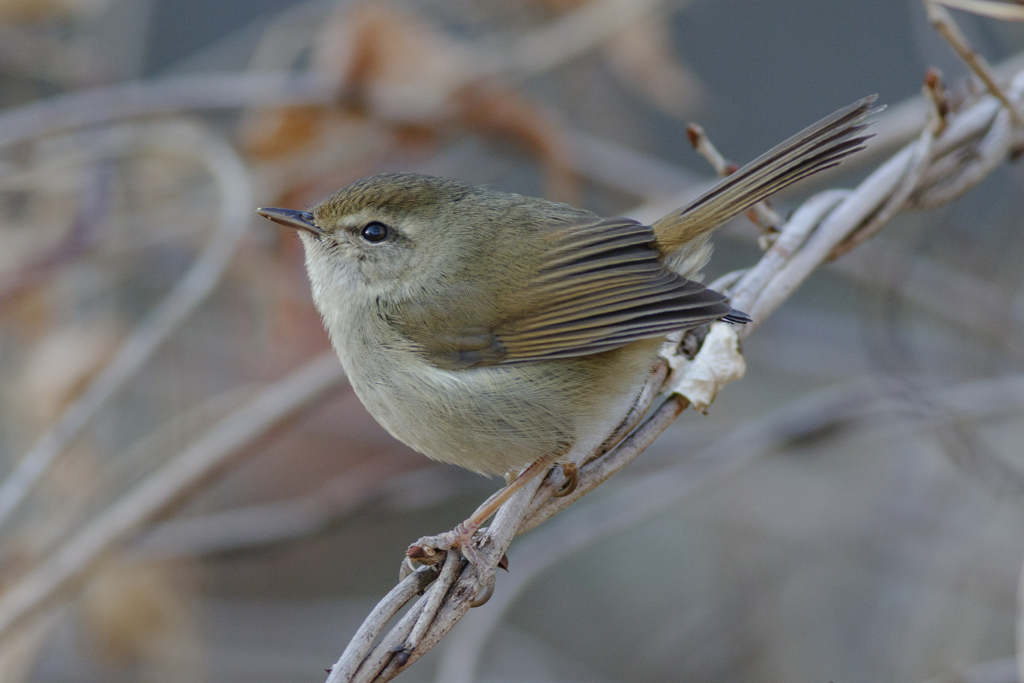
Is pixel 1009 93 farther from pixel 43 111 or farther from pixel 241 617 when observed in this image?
pixel 241 617

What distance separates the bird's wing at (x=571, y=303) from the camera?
230 cm

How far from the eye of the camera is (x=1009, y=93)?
220 cm

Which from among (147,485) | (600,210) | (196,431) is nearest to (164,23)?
(600,210)

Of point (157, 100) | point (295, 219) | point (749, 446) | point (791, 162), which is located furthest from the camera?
point (157, 100)

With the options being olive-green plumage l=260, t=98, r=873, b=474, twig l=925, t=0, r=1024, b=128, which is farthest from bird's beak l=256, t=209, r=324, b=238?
twig l=925, t=0, r=1024, b=128

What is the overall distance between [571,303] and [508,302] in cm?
17

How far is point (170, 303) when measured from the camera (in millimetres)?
3619

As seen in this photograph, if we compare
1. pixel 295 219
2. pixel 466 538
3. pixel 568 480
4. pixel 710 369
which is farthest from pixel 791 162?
pixel 295 219

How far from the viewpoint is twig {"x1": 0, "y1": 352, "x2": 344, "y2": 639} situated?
2.81 meters

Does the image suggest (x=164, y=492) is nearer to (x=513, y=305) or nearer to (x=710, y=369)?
(x=513, y=305)

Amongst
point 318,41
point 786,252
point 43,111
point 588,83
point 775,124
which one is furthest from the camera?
point 775,124

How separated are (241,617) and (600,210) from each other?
345 centimetres

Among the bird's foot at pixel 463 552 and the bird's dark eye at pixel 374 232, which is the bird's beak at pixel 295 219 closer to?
the bird's dark eye at pixel 374 232

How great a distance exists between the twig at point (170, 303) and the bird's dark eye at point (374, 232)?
84cm
